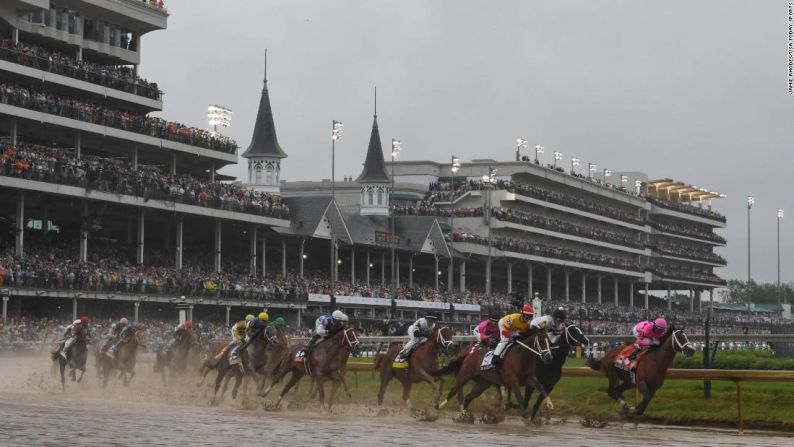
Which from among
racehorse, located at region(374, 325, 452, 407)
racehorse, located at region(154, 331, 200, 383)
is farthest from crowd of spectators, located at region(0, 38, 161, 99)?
racehorse, located at region(374, 325, 452, 407)

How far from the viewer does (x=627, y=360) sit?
22922 millimetres

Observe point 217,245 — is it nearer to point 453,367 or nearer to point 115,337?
point 115,337

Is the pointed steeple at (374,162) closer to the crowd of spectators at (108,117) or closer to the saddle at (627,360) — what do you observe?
the crowd of spectators at (108,117)

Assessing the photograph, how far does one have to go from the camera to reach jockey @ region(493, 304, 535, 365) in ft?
75.5

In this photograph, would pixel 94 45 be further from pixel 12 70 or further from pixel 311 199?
pixel 311 199

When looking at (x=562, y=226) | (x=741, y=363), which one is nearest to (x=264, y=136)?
(x=562, y=226)

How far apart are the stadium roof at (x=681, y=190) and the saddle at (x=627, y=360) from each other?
126795 mm

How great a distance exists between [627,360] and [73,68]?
41.4m

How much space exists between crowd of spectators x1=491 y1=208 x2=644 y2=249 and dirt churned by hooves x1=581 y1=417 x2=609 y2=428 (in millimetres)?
75293

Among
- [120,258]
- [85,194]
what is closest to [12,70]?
[85,194]

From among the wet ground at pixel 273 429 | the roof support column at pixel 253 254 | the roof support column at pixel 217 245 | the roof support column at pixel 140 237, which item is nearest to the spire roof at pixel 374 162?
the roof support column at pixel 253 254

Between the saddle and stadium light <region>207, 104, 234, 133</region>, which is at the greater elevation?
stadium light <region>207, 104, 234, 133</region>

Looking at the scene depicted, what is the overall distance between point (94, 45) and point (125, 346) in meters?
35.7

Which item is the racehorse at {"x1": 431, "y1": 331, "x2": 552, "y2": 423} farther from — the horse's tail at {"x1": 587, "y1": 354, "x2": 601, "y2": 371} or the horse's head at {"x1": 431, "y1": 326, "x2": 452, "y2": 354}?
the horse's head at {"x1": 431, "y1": 326, "x2": 452, "y2": 354}
